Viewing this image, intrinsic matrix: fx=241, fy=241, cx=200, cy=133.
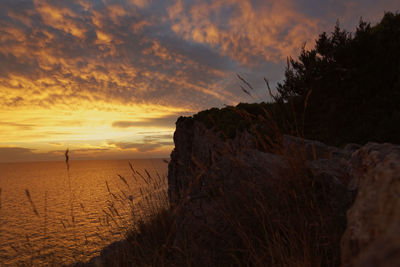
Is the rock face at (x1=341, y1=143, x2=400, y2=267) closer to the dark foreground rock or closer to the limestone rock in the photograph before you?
the dark foreground rock

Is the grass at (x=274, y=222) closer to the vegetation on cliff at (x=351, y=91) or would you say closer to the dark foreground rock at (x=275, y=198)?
the dark foreground rock at (x=275, y=198)

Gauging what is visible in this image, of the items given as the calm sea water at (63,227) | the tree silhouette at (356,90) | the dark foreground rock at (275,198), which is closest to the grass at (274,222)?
the dark foreground rock at (275,198)

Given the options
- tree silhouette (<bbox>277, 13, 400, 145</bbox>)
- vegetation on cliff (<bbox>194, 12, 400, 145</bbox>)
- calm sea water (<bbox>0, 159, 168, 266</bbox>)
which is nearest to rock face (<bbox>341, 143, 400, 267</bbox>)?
calm sea water (<bbox>0, 159, 168, 266</bbox>)

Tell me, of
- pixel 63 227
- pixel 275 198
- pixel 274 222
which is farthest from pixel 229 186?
pixel 63 227

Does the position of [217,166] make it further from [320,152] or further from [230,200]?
[320,152]

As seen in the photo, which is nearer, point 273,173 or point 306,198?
point 306,198

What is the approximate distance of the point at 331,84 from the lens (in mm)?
9289

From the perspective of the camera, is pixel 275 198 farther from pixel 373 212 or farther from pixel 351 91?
pixel 351 91

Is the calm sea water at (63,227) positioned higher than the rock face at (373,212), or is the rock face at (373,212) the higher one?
the rock face at (373,212)

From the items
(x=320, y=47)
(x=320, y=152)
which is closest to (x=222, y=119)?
(x=320, y=47)

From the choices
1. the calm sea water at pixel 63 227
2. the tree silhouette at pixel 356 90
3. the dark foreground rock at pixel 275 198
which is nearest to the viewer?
the dark foreground rock at pixel 275 198

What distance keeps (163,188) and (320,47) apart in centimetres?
939

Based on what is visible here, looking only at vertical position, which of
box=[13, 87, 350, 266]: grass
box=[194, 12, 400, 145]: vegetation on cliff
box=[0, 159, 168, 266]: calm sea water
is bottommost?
box=[0, 159, 168, 266]: calm sea water

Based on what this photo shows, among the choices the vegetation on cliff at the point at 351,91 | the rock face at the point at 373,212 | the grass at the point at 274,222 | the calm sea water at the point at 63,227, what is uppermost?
the vegetation on cliff at the point at 351,91
